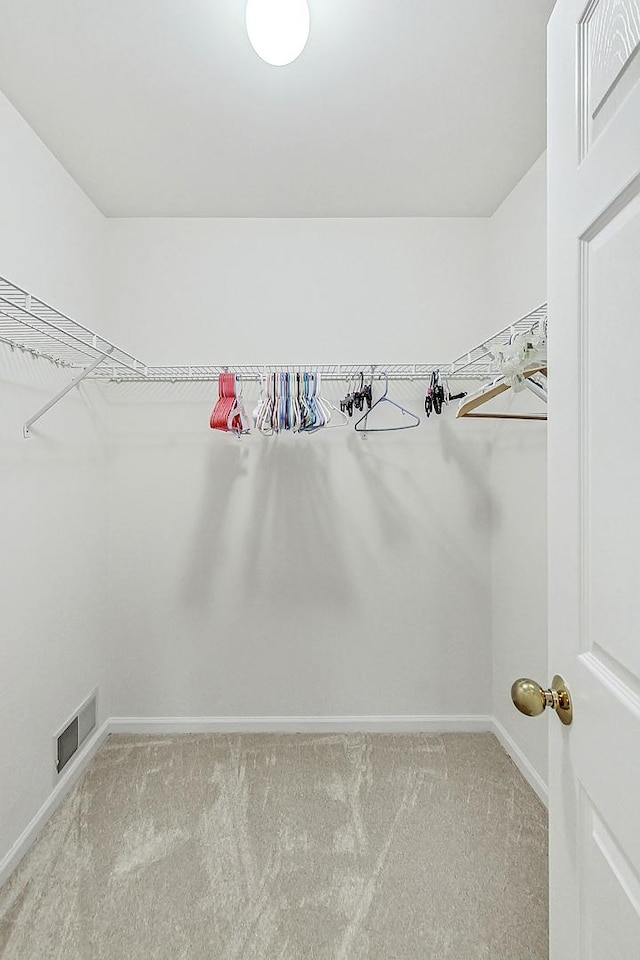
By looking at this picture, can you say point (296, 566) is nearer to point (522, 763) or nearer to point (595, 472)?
point (522, 763)

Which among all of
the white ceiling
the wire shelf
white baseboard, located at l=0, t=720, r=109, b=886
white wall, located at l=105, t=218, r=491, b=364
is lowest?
white baseboard, located at l=0, t=720, r=109, b=886

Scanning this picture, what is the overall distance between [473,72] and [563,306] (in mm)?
1316

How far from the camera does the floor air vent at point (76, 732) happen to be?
2.35m

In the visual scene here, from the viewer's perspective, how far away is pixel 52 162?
7.57 ft

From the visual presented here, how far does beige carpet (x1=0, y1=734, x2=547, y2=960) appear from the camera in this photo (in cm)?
165

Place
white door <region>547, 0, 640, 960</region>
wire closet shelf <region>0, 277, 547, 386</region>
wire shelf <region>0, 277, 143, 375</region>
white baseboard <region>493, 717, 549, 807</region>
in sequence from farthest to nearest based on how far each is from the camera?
white baseboard <region>493, 717, 549, 807</region>, wire closet shelf <region>0, 277, 547, 386</region>, wire shelf <region>0, 277, 143, 375</region>, white door <region>547, 0, 640, 960</region>

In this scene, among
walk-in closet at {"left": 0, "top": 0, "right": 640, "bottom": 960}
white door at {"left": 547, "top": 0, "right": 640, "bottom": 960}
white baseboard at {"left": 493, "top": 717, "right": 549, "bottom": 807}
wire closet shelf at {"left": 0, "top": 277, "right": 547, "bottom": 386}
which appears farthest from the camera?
white baseboard at {"left": 493, "top": 717, "right": 549, "bottom": 807}

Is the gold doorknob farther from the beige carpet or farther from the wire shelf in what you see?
the wire shelf

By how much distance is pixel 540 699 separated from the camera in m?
0.94

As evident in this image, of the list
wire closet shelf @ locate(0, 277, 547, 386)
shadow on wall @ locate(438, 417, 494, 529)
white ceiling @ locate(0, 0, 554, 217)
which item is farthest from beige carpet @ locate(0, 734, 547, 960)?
white ceiling @ locate(0, 0, 554, 217)

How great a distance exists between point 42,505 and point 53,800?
1.10 metres

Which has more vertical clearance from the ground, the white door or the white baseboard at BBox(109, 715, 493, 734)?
the white door

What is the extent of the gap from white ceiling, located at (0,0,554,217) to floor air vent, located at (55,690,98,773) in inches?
88.2

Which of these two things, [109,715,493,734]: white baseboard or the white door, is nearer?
the white door
